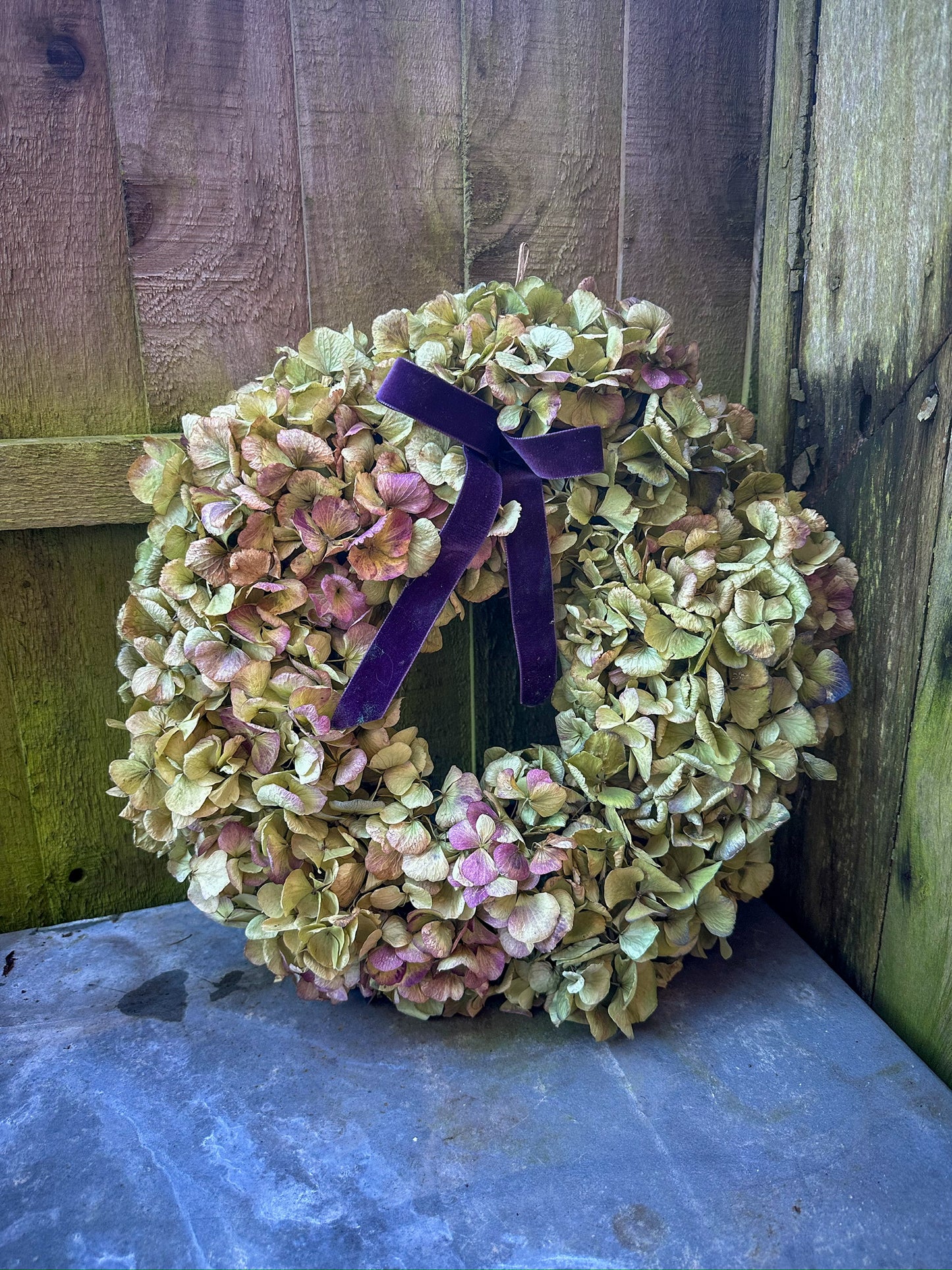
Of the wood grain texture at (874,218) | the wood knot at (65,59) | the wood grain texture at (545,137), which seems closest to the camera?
the wood grain texture at (874,218)

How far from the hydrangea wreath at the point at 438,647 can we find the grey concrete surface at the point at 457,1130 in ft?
0.26

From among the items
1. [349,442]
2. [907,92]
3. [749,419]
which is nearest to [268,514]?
[349,442]

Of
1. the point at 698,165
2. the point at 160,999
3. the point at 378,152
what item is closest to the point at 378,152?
the point at 378,152

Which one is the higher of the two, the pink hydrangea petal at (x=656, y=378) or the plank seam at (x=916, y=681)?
the pink hydrangea petal at (x=656, y=378)

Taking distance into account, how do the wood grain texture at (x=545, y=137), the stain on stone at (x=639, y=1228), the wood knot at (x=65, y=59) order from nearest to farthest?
the stain on stone at (x=639, y=1228) < the wood knot at (x=65, y=59) < the wood grain texture at (x=545, y=137)

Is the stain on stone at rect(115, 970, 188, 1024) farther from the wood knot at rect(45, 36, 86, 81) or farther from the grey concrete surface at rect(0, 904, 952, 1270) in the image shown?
the wood knot at rect(45, 36, 86, 81)

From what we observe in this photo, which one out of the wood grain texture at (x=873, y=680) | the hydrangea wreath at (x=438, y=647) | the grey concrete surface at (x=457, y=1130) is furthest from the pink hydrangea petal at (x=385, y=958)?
the wood grain texture at (x=873, y=680)

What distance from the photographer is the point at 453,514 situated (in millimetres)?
851

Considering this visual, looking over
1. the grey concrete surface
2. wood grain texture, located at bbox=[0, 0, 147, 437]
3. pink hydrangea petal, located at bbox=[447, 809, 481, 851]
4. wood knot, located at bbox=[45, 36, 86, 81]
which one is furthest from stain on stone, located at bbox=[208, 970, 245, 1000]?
wood knot, located at bbox=[45, 36, 86, 81]

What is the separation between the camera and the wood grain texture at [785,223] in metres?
1.03

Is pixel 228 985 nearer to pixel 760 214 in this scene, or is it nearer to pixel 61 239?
pixel 61 239

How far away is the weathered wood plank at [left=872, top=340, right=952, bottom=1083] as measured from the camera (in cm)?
87

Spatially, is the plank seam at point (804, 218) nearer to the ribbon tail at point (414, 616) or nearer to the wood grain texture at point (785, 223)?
the wood grain texture at point (785, 223)

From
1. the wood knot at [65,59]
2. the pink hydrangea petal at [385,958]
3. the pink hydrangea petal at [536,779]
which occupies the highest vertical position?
Answer: the wood knot at [65,59]
